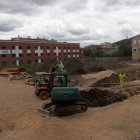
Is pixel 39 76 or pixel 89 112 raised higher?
pixel 39 76

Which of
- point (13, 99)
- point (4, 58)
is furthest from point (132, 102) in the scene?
point (4, 58)

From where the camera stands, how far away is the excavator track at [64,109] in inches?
601

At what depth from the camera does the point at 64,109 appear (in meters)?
15.6

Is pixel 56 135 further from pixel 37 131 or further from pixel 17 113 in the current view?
pixel 17 113

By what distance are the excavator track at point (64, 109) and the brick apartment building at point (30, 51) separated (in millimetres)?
55903

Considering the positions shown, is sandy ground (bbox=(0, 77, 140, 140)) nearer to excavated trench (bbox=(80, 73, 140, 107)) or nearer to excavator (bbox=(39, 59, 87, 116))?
excavator (bbox=(39, 59, 87, 116))

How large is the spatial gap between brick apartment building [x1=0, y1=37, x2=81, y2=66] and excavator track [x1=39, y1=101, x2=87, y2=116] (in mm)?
55903

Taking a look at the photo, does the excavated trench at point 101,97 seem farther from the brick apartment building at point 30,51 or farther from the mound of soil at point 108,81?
the brick apartment building at point 30,51

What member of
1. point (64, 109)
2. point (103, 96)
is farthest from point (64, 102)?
point (103, 96)

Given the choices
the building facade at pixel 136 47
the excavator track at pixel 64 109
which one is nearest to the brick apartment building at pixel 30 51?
the building facade at pixel 136 47

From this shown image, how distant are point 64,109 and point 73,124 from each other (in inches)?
94.4

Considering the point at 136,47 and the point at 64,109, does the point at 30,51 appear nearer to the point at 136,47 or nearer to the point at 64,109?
the point at 136,47

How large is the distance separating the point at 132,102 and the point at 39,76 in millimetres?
7764

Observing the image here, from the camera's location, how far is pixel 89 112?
15.8 metres
